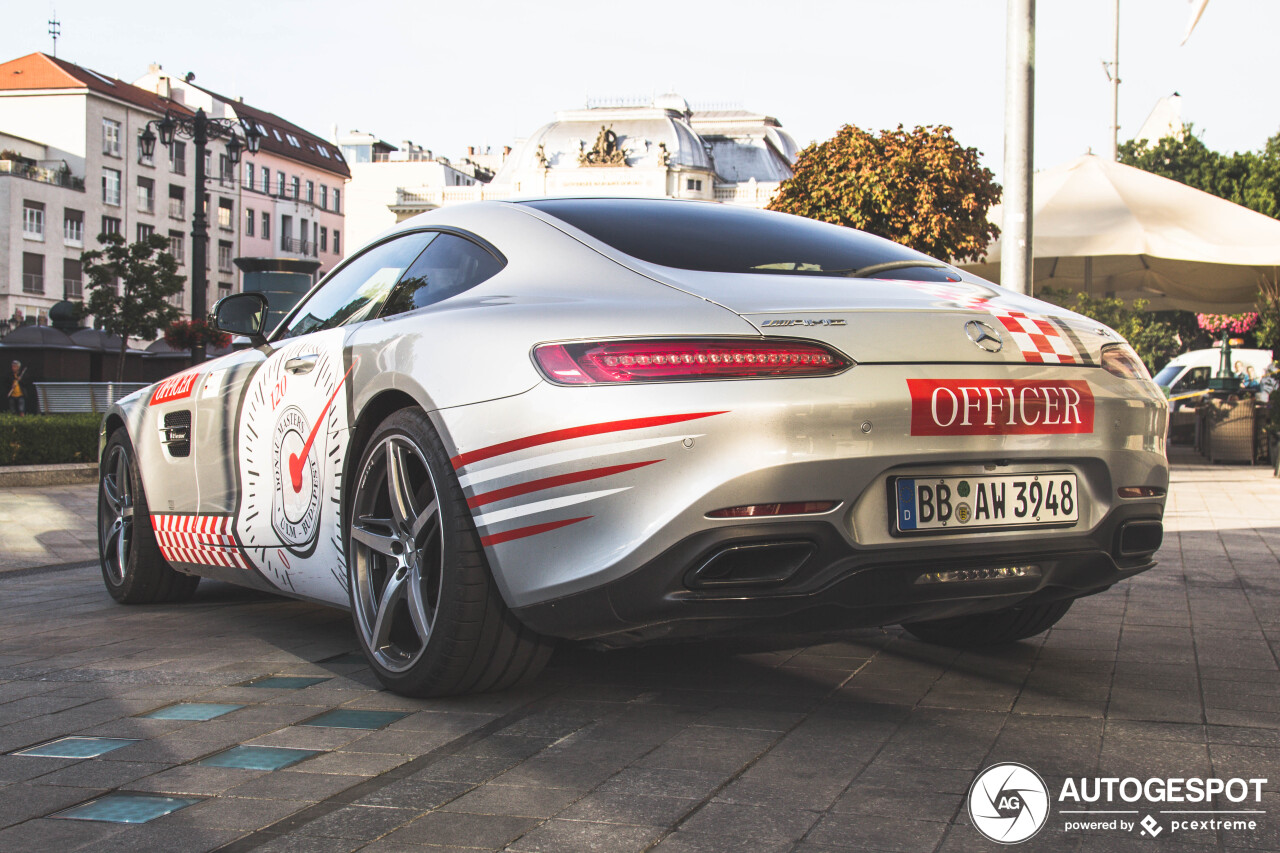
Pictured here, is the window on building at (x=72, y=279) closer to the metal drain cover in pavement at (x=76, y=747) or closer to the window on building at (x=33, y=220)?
the window on building at (x=33, y=220)

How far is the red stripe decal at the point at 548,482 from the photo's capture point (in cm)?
278

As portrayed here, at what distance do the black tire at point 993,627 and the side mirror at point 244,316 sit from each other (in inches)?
102

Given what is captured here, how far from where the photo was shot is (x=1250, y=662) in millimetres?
3977

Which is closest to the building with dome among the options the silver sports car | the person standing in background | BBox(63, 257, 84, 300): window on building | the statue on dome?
the statue on dome

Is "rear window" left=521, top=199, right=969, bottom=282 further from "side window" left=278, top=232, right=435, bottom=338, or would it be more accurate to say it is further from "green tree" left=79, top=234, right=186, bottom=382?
"green tree" left=79, top=234, right=186, bottom=382

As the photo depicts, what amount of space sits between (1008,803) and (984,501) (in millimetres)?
773

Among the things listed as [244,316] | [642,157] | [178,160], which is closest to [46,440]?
[244,316]

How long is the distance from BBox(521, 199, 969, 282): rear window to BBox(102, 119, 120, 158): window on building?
2684 inches

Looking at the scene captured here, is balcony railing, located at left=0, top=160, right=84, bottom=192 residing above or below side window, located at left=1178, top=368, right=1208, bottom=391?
above

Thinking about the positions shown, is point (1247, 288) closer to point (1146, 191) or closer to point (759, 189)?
point (1146, 191)

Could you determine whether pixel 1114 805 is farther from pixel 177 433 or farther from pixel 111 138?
pixel 111 138

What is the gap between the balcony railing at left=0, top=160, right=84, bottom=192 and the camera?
57.3 meters

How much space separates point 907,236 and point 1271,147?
1373 inches

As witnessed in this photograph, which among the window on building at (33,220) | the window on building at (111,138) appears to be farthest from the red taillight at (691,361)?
→ the window on building at (111,138)
